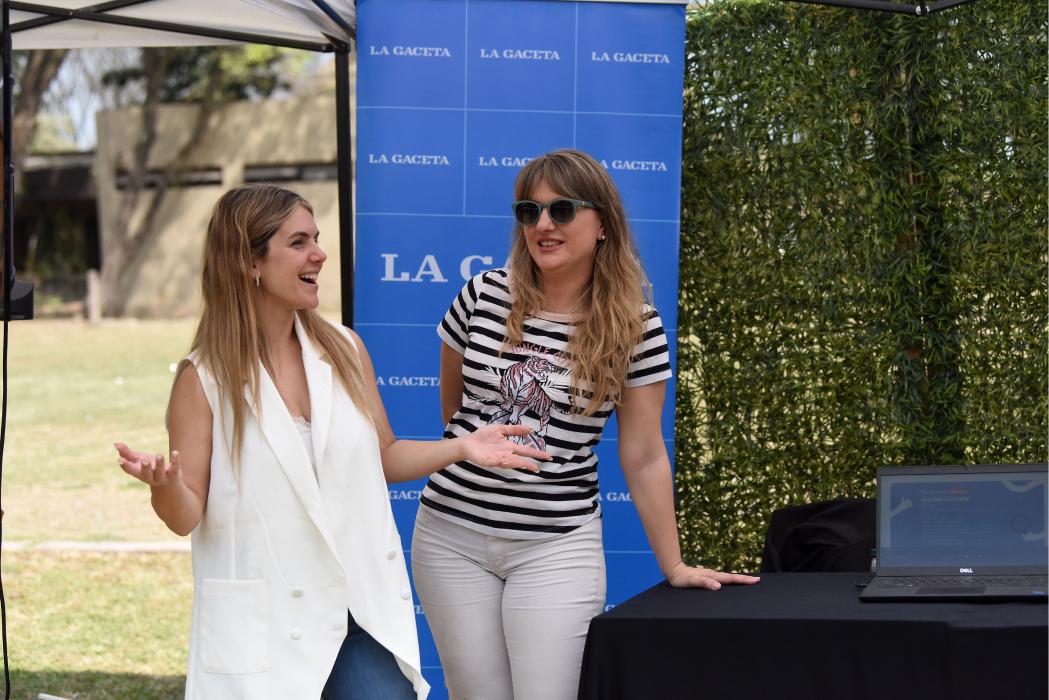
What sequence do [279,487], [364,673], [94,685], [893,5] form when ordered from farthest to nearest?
[94,685] → [893,5] → [364,673] → [279,487]

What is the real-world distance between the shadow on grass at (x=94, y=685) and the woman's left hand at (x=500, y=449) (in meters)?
2.92

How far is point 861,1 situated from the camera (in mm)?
3863

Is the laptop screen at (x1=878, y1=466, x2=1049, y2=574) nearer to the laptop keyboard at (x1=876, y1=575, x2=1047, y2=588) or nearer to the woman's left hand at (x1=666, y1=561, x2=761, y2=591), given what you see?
the laptop keyboard at (x1=876, y1=575, x2=1047, y2=588)

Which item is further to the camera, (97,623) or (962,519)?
(97,623)

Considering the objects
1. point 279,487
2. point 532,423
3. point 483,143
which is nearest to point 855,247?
point 483,143

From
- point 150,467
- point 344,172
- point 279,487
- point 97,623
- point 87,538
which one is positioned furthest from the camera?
point 87,538

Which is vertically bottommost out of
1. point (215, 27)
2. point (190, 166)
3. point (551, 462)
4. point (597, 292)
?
point (551, 462)

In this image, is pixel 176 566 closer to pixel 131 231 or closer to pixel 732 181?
pixel 732 181

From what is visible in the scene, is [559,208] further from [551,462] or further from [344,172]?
[344,172]

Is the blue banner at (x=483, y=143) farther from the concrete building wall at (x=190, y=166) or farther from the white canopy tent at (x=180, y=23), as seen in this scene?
the concrete building wall at (x=190, y=166)

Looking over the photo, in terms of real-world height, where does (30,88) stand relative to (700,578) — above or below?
above

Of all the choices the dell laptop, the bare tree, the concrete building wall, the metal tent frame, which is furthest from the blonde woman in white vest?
the bare tree

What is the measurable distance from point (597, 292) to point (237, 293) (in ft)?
2.50

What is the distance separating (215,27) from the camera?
4.12 m
